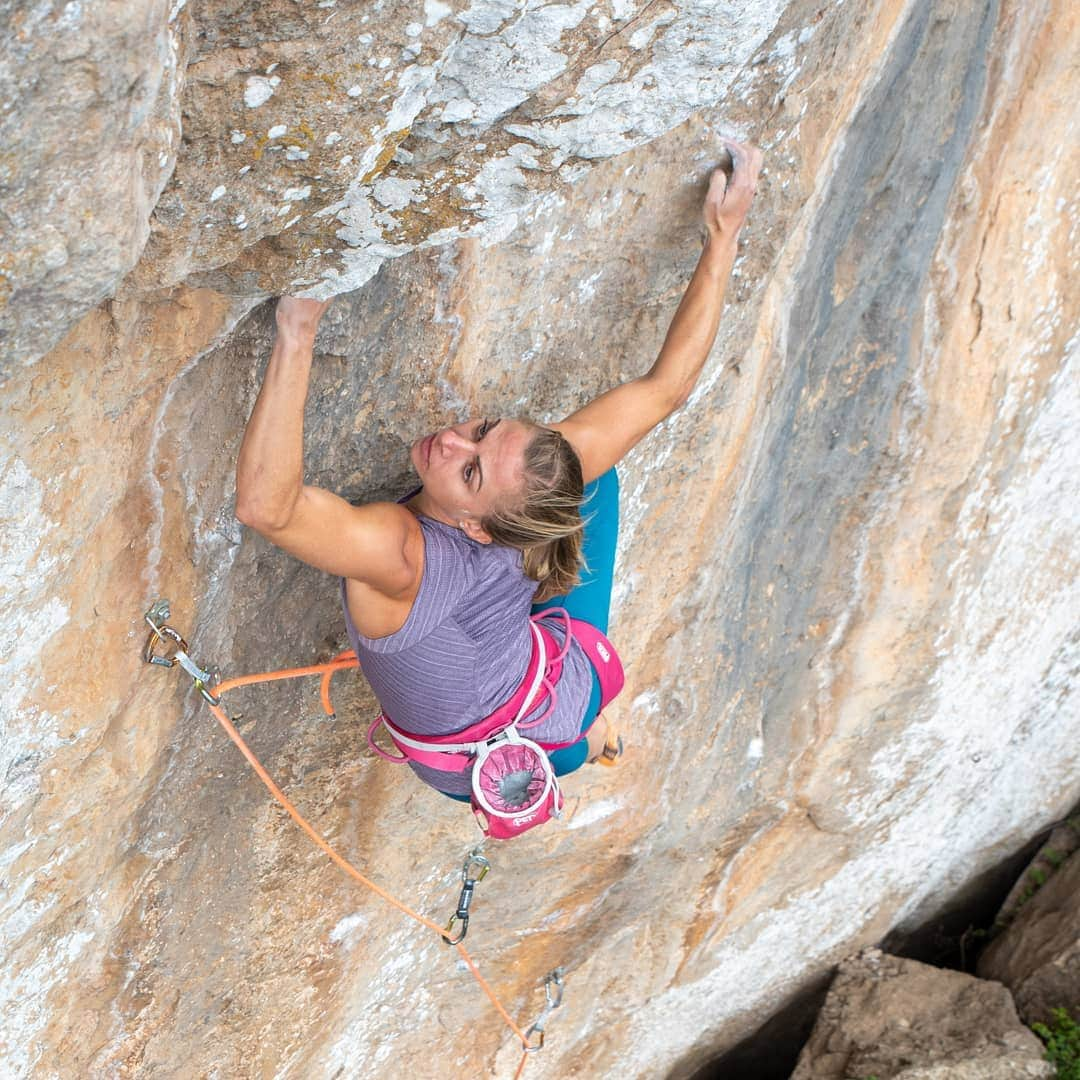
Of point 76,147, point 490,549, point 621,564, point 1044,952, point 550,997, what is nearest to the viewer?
point 76,147

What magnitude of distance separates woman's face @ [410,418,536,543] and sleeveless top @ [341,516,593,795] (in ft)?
0.33

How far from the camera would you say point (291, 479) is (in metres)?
1.81

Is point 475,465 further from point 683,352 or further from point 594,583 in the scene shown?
point 594,583

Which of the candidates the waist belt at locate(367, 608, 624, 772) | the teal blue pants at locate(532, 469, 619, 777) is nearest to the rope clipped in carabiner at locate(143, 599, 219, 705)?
the waist belt at locate(367, 608, 624, 772)

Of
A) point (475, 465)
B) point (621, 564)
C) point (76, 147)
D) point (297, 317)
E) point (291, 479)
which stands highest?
point (76, 147)

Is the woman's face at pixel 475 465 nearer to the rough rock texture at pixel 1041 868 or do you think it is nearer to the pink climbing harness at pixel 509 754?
the pink climbing harness at pixel 509 754

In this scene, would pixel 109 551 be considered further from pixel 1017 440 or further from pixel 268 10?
pixel 1017 440

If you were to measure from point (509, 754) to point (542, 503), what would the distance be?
693 mm

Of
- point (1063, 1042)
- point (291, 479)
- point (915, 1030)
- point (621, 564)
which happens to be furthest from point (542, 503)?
point (1063, 1042)

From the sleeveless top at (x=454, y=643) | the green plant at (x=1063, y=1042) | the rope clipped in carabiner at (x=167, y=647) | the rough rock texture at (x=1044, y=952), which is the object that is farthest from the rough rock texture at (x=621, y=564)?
the green plant at (x=1063, y=1042)

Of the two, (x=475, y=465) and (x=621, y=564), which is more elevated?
(x=475, y=465)

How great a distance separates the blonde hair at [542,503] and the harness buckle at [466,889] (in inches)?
44.0

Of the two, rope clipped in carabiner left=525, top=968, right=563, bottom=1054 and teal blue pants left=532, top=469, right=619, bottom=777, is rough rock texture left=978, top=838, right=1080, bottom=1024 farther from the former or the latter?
teal blue pants left=532, top=469, right=619, bottom=777

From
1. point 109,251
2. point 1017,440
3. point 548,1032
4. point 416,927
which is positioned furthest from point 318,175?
point 548,1032
